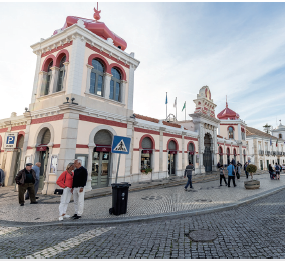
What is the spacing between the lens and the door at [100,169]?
36.2 feet

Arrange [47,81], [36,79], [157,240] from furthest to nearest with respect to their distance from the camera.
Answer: [36,79]
[47,81]
[157,240]

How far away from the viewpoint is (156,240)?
4.00 metres

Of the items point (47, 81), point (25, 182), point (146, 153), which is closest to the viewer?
point (25, 182)

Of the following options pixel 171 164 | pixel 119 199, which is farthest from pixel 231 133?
pixel 119 199

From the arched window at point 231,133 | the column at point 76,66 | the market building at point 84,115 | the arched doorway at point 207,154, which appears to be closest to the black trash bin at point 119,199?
the market building at point 84,115

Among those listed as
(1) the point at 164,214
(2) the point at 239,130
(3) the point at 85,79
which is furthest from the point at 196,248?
(2) the point at 239,130

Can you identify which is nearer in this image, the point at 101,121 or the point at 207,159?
the point at 101,121

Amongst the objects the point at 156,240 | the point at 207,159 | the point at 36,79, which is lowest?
the point at 156,240

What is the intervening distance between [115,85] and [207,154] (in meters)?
16.8

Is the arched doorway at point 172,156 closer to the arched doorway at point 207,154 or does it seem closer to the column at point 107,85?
the arched doorway at point 207,154

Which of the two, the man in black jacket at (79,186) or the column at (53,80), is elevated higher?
the column at (53,80)

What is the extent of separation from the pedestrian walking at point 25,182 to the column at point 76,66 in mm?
5073

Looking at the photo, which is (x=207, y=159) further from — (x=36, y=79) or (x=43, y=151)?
(x=36, y=79)

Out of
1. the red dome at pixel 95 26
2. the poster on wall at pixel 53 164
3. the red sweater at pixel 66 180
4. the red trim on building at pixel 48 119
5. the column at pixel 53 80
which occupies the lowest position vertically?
the red sweater at pixel 66 180
